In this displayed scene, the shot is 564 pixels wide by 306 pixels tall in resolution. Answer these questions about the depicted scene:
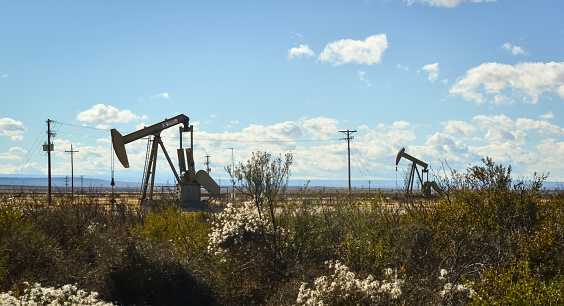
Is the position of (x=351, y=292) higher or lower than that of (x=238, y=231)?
lower

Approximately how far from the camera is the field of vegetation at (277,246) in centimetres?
1490

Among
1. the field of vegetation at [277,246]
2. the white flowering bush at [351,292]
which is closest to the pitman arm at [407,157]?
the field of vegetation at [277,246]

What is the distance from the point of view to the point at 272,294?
16.0 metres

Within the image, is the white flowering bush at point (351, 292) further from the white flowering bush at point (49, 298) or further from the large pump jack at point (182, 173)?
the large pump jack at point (182, 173)

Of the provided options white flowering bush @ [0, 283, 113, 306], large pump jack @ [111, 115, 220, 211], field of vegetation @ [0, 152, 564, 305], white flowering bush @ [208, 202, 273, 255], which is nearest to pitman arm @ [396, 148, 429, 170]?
large pump jack @ [111, 115, 220, 211]

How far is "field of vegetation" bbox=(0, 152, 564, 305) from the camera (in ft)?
48.9

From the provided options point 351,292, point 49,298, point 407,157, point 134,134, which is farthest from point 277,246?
point 407,157

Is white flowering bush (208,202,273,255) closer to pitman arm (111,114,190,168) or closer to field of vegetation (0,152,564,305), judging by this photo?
field of vegetation (0,152,564,305)

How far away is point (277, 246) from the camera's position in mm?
17953

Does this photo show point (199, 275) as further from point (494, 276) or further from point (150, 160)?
point (150, 160)

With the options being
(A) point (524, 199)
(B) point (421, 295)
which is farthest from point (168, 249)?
(A) point (524, 199)

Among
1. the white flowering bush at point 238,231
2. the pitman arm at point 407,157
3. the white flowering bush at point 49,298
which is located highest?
the pitman arm at point 407,157

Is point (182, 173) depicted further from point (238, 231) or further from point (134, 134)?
point (238, 231)

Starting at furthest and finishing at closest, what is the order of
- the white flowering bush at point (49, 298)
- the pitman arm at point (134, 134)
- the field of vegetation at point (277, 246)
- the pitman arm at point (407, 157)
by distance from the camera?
the pitman arm at point (407, 157) < the pitman arm at point (134, 134) < the field of vegetation at point (277, 246) < the white flowering bush at point (49, 298)
